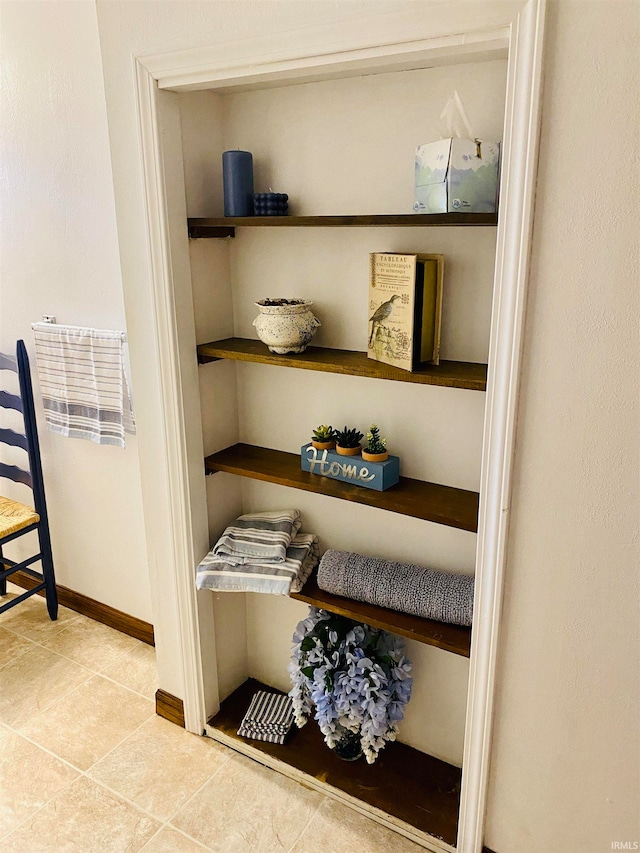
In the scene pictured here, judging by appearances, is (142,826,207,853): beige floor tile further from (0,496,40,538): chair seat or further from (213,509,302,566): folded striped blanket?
(0,496,40,538): chair seat

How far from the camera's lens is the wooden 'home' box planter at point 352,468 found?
1.60 meters

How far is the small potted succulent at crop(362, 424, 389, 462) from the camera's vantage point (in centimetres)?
162

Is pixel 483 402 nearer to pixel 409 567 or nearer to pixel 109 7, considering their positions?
pixel 409 567

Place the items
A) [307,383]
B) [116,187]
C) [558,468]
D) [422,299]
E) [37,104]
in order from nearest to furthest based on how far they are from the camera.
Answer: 1. [558,468]
2. [422,299]
3. [116,187]
4. [307,383]
5. [37,104]

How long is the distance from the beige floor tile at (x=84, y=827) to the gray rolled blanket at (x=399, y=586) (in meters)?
0.80

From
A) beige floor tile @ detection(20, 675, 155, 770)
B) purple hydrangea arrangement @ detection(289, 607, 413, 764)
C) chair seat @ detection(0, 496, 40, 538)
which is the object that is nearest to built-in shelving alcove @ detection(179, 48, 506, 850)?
purple hydrangea arrangement @ detection(289, 607, 413, 764)

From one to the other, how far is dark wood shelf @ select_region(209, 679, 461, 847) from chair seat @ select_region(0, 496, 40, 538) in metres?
0.98

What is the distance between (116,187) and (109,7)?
0.39 meters

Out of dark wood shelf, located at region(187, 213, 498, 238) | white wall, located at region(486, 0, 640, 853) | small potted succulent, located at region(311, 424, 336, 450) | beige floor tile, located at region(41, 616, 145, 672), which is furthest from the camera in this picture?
beige floor tile, located at region(41, 616, 145, 672)

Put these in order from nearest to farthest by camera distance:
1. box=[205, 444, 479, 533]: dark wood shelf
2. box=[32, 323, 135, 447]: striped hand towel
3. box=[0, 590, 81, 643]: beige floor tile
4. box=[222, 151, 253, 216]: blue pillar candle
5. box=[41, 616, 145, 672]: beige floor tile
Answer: box=[205, 444, 479, 533]: dark wood shelf < box=[222, 151, 253, 216]: blue pillar candle < box=[32, 323, 135, 447]: striped hand towel < box=[41, 616, 145, 672]: beige floor tile < box=[0, 590, 81, 643]: beige floor tile

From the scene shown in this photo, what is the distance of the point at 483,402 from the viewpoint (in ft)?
5.00

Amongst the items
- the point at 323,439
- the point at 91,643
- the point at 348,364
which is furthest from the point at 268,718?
the point at 348,364

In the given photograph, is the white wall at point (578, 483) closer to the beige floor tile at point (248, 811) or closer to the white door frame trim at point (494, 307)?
the white door frame trim at point (494, 307)

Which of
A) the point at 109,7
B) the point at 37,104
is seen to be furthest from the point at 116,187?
the point at 37,104
